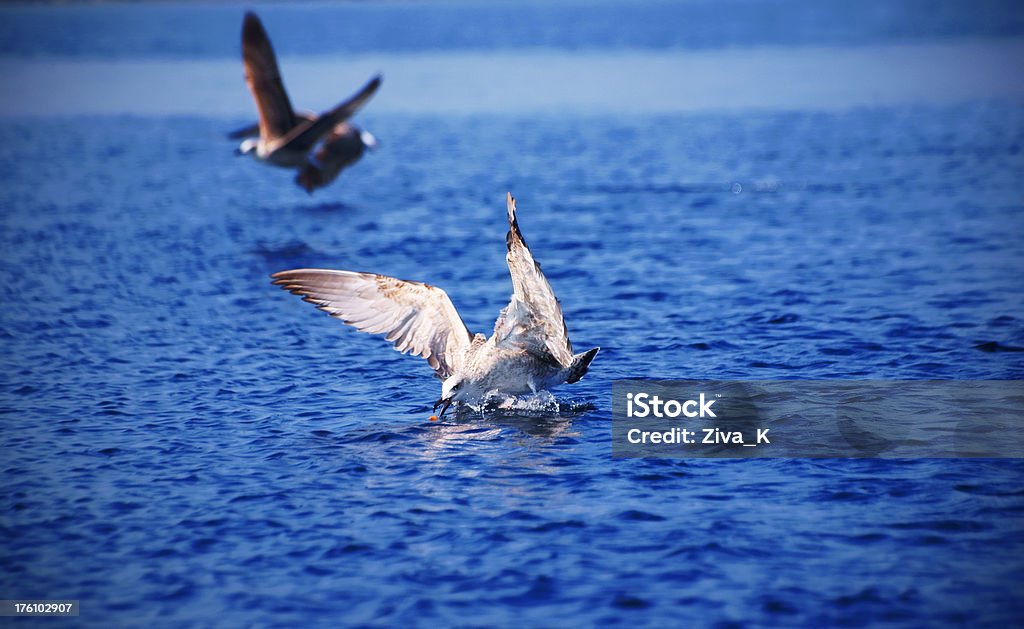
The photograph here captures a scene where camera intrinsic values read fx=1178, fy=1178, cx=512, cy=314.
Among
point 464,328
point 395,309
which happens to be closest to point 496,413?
point 464,328

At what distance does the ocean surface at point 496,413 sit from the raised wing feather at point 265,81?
184 centimetres

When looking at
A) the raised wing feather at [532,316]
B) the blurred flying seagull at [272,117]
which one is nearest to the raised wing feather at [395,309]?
the raised wing feather at [532,316]

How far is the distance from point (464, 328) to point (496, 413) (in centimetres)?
87

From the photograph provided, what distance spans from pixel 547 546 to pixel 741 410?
3267mm

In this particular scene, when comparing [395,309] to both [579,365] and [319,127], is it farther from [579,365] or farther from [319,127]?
[319,127]

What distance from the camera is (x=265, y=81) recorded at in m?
19.8

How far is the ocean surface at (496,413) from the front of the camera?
7.68 meters

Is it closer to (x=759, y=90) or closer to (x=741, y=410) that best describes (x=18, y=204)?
(x=741, y=410)

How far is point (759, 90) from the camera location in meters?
38.4

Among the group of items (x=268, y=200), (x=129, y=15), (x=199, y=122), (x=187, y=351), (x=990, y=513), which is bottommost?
(x=990, y=513)

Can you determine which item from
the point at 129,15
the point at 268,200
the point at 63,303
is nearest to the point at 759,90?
the point at 268,200

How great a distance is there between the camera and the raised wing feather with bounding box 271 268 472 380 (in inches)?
441

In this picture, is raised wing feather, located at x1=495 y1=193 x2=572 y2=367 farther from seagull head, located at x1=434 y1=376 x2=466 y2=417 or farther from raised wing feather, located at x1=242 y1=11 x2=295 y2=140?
raised wing feather, located at x1=242 y1=11 x2=295 y2=140

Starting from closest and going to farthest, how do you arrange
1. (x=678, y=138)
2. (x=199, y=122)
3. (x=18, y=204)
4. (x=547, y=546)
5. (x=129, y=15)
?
(x=547, y=546) < (x=18, y=204) < (x=678, y=138) < (x=199, y=122) < (x=129, y=15)
